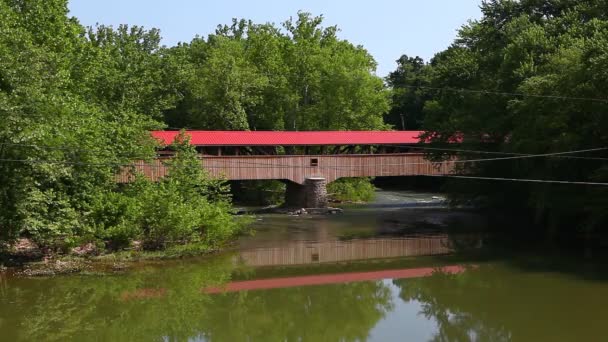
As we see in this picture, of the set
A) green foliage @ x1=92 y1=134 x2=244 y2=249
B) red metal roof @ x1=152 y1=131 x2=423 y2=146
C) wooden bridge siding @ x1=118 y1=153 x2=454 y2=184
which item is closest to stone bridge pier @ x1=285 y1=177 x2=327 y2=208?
wooden bridge siding @ x1=118 y1=153 x2=454 y2=184

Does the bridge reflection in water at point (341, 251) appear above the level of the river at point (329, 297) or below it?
above

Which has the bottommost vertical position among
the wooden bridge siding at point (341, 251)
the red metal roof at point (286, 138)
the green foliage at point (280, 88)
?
the wooden bridge siding at point (341, 251)

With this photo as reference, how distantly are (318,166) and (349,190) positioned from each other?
6.95 metres

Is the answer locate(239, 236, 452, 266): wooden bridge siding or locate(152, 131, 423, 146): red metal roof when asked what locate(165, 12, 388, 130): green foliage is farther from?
locate(239, 236, 452, 266): wooden bridge siding

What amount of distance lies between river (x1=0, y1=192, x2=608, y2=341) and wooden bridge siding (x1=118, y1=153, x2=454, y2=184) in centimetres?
797

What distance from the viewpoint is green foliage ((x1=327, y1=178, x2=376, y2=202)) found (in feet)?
137

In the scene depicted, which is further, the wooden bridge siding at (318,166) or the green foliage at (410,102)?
the green foliage at (410,102)

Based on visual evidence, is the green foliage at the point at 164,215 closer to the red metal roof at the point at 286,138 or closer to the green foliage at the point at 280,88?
the red metal roof at the point at 286,138

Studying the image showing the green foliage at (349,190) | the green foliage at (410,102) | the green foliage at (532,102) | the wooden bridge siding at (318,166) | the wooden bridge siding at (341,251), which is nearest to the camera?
the wooden bridge siding at (341,251)

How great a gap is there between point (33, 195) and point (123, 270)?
3.33m

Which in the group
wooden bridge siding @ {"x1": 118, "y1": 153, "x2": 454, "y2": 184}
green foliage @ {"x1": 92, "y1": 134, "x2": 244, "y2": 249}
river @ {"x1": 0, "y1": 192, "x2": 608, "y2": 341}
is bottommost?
river @ {"x1": 0, "y1": 192, "x2": 608, "y2": 341}

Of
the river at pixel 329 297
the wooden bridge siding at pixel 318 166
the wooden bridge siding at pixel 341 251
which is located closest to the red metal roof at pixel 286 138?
the wooden bridge siding at pixel 318 166

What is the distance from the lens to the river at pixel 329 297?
47.0ft

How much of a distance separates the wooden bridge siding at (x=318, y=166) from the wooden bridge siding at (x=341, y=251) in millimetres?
8521
